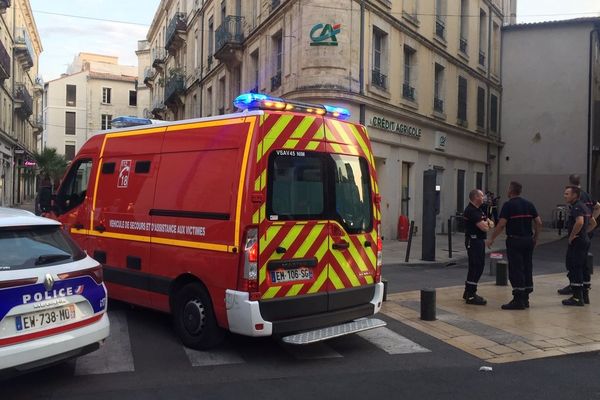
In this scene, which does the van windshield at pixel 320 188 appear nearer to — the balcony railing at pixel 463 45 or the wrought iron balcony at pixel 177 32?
the balcony railing at pixel 463 45

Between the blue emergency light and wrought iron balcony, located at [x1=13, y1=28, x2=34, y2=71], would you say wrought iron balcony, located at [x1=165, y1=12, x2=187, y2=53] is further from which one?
the blue emergency light

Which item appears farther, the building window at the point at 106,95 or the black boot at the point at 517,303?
the building window at the point at 106,95

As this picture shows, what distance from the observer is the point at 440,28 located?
855 inches

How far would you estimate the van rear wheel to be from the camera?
5355mm

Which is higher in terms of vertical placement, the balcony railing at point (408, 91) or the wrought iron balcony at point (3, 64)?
the wrought iron balcony at point (3, 64)

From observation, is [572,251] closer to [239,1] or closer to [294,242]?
[294,242]

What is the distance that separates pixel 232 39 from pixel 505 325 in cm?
1696

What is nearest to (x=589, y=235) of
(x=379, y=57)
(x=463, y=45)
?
(x=379, y=57)

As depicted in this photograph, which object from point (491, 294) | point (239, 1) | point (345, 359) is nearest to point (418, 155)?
point (239, 1)

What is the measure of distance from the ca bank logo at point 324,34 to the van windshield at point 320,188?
10316 mm

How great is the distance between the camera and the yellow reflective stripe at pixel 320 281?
539 cm

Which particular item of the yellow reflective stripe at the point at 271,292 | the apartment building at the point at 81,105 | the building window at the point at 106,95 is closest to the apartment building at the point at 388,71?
the yellow reflective stripe at the point at 271,292

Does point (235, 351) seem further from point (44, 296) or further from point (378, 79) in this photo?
point (378, 79)

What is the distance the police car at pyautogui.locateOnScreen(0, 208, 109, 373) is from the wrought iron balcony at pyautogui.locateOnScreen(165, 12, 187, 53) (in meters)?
27.4
